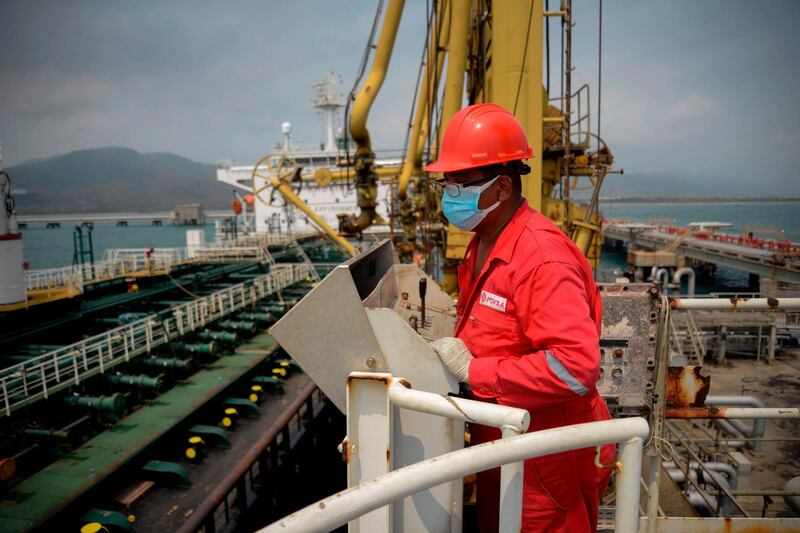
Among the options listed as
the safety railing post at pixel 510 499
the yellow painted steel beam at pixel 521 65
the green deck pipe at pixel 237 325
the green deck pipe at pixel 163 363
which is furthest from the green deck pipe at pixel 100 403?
the safety railing post at pixel 510 499

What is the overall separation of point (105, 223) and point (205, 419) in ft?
605

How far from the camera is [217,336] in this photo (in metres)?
14.4

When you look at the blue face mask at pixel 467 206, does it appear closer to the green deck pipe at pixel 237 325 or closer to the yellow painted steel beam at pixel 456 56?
the yellow painted steel beam at pixel 456 56

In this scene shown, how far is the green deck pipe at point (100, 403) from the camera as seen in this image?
9.28 meters

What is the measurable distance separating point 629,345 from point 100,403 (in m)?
10.3

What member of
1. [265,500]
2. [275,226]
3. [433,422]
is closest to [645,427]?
[433,422]

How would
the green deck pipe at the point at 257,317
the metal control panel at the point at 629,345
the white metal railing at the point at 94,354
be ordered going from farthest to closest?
the green deck pipe at the point at 257,317, the white metal railing at the point at 94,354, the metal control panel at the point at 629,345

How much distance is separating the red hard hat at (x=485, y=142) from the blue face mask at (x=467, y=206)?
10 cm

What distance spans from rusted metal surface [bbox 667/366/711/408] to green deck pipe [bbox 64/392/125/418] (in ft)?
33.6

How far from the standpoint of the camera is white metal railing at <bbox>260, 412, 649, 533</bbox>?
1049 mm

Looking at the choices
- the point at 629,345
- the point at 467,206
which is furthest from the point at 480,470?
the point at 629,345

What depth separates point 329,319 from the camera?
1.71m

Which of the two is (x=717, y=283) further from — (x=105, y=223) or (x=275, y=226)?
(x=105, y=223)

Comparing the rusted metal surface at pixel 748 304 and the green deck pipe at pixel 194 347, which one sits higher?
the rusted metal surface at pixel 748 304
